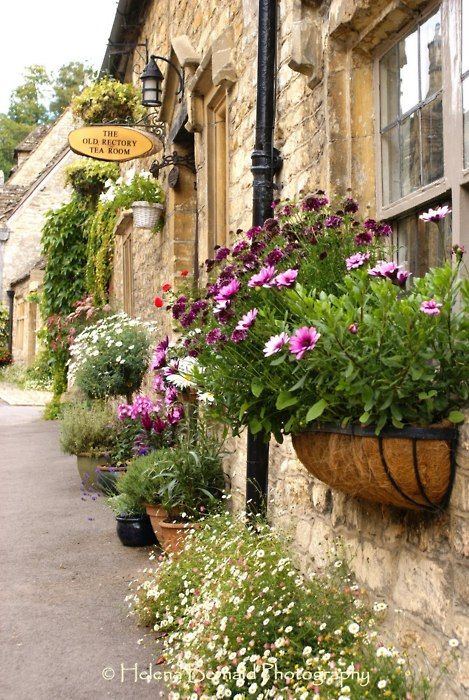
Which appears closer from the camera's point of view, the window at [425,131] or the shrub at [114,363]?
the window at [425,131]

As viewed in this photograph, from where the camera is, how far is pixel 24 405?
61.3 feet

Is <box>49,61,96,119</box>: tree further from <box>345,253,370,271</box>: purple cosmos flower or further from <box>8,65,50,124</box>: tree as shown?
<box>345,253,370,271</box>: purple cosmos flower

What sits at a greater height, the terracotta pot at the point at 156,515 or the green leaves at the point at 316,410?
the green leaves at the point at 316,410

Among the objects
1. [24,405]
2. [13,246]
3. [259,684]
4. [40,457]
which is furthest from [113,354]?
[13,246]

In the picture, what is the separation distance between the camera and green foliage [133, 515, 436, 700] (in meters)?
2.54

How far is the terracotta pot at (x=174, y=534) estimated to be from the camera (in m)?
4.90

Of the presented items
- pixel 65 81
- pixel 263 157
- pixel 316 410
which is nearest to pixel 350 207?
pixel 316 410

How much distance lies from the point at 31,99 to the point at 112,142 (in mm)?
38963

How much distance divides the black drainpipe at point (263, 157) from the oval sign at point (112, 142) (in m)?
3.56

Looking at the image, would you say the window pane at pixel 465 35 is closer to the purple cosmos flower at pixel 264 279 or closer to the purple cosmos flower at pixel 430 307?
the purple cosmos flower at pixel 264 279

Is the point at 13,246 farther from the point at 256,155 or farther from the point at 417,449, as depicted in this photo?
the point at 417,449

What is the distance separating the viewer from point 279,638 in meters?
2.88

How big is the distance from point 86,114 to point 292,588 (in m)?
8.38

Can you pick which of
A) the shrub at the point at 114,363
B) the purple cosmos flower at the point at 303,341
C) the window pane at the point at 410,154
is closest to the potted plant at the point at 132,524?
the shrub at the point at 114,363
